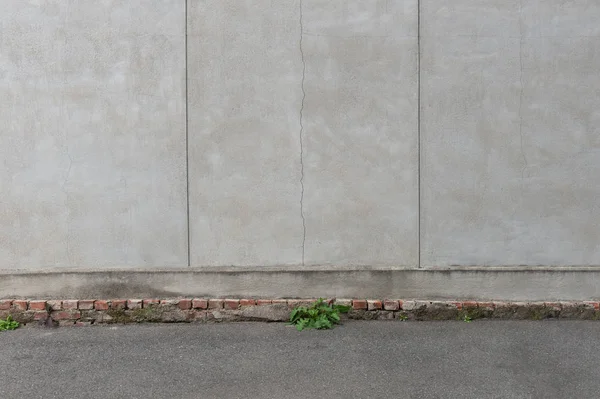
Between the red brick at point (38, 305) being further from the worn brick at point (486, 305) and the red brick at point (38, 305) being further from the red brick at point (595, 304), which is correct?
the red brick at point (595, 304)

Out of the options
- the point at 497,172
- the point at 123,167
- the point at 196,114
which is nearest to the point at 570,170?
the point at 497,172

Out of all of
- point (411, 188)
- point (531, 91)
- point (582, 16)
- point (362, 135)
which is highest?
point (582, 16)

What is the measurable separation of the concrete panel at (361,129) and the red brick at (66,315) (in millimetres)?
2273

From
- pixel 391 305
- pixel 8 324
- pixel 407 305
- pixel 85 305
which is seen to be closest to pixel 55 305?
pixel 85 305

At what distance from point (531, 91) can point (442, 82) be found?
88 centimetres

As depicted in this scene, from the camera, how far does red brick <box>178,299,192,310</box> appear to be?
4746mm

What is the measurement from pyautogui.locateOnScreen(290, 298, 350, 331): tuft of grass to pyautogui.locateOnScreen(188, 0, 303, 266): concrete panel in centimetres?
64

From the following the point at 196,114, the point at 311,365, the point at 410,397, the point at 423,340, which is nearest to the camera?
the point at 410,397

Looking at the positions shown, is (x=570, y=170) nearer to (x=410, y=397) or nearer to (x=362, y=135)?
(x=362, y=135)

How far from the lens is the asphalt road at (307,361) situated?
354cm

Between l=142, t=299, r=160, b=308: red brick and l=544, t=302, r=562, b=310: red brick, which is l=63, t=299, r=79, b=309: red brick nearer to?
l=142, t=299, r=160, b=308: red brick

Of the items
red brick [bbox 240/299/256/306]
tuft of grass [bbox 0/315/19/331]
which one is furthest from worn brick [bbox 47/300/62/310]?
red brick [bbox 240/299/256/306]

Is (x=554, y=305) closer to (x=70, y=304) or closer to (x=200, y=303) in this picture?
(x=200, y=303)

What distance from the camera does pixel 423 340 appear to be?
14.3 ft
